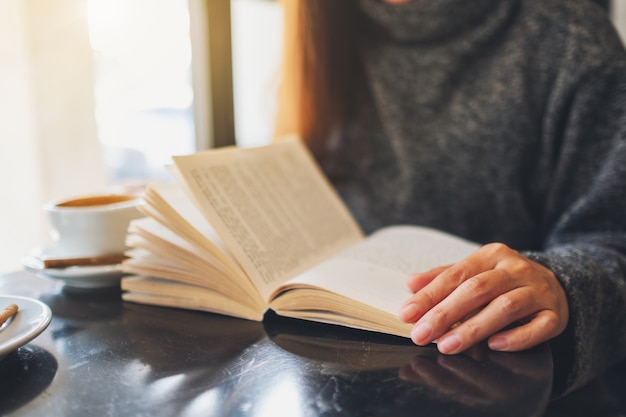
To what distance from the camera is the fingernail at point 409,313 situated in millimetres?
480

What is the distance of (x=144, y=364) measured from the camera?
0.46 metres

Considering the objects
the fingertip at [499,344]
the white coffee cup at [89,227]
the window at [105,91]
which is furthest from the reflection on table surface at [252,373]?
the window at [105,91]

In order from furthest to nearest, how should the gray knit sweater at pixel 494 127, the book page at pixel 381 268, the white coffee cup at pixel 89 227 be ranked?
the gray knit sweater at pixel 494 127, the white coffee cup at pixel 89 227, the book page at pixel 381 268

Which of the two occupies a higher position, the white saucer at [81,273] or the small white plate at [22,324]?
the small white plate at [22,324]

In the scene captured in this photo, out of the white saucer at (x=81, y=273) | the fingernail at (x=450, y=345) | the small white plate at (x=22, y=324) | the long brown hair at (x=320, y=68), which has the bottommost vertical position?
the white saucer at (x=81, y=273)

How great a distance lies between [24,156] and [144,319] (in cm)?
49

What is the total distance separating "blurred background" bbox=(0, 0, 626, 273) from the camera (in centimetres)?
89

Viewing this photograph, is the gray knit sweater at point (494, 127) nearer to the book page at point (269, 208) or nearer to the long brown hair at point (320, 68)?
the long brown hair at point (320, 68)

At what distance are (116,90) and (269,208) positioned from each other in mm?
730

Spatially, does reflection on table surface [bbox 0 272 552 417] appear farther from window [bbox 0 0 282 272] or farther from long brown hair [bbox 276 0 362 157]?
long brown hair [bbox 276 0 362 157]

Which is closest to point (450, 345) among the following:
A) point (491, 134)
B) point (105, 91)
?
point (491, 134)

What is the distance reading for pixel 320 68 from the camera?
3.58ft

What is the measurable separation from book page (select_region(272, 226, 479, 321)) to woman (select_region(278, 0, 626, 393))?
0.03 meters

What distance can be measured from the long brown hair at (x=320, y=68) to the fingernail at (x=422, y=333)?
0.67 m
